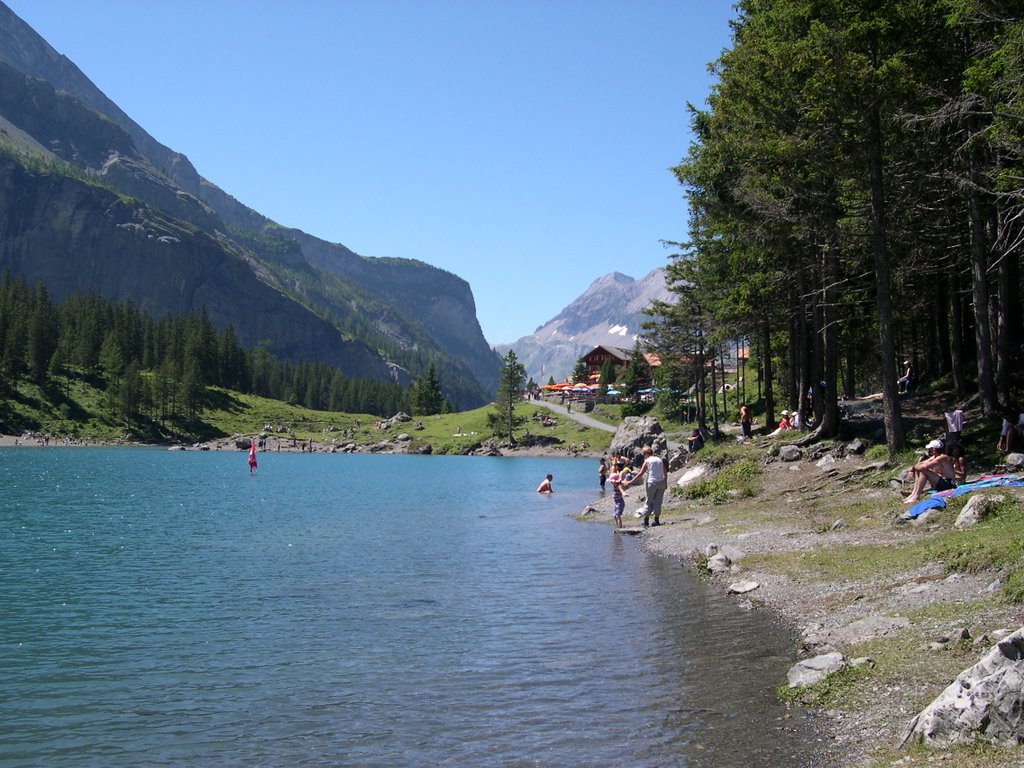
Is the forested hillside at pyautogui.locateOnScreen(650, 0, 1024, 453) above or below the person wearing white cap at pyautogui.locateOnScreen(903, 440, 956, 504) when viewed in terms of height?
above

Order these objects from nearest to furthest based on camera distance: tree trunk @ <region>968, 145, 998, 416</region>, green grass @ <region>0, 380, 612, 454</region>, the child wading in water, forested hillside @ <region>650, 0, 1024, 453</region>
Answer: forested hillside @ <region>650, 0, 1024, 453</region>
tree trunk @ <region>968, 145, 998, 416</region>
the child wading in water
green grass @ <region>0, 380, 612, 454</region>

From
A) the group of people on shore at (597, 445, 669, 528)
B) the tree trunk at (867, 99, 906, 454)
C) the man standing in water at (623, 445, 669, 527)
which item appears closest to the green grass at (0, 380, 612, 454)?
the group of people on shore at (597, 445, 669, 528)

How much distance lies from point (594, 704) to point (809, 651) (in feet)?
12.1

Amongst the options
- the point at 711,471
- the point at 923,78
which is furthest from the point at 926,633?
the point at 711,471

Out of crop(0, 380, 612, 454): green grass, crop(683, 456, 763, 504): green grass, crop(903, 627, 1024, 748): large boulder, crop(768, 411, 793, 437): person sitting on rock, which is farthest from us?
crop(0, 380, 612, 454): green grass

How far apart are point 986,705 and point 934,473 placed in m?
15.1

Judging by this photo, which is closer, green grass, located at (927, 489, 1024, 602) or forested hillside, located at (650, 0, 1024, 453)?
green grass, located at (927, 489, 1024, 602)

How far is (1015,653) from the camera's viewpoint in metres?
7.47

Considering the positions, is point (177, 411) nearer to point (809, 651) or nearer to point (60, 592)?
point (60, 592)

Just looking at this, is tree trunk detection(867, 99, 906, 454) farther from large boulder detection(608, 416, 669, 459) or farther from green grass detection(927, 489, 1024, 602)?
large boulder detection(608, 416, 669, 459)

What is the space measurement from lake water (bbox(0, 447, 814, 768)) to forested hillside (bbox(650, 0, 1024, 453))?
14.2m

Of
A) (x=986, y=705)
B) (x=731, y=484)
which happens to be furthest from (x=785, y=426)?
(x=986, y=705)

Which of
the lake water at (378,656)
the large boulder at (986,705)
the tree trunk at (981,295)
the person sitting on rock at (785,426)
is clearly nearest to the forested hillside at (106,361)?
the person sitting on rock at (785,426)

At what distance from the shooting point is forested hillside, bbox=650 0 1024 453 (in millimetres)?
25469
